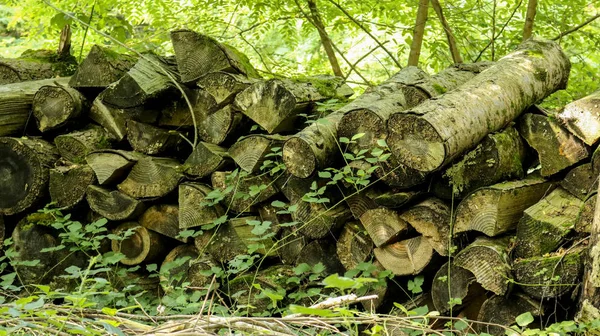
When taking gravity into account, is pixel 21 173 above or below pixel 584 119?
below

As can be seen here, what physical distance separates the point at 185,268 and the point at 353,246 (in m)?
1.03

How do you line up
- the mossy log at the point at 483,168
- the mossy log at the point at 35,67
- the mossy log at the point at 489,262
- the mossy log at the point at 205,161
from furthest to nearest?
the mossy log at the point at 35,67
the mossy log at the point at 205,161
the mossy log at the point at 483,168
the mossy log at the point at 489,262

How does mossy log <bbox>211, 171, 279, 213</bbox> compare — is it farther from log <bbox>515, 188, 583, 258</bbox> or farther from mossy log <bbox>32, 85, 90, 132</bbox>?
log <bbox>515, 188, 583, 258</bbox>

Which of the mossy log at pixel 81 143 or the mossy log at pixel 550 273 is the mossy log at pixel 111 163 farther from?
the mossy log at pixel 550 273

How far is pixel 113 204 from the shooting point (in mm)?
4059

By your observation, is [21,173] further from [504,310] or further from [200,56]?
[504,310]

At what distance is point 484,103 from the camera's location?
3.31 m

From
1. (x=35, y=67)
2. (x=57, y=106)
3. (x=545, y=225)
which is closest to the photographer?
(x=545, y=225)

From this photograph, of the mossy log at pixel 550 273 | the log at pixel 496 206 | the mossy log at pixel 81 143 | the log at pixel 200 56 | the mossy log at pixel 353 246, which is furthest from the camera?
the mossy log at pixel 81 143

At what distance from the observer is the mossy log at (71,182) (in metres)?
4.13

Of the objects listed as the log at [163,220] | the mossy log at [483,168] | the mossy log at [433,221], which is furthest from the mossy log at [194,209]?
the mossy log at [483,168]

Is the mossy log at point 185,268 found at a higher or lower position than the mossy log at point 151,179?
lower

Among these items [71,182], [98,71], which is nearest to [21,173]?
[71,182]

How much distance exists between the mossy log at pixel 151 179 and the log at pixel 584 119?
1982mm
